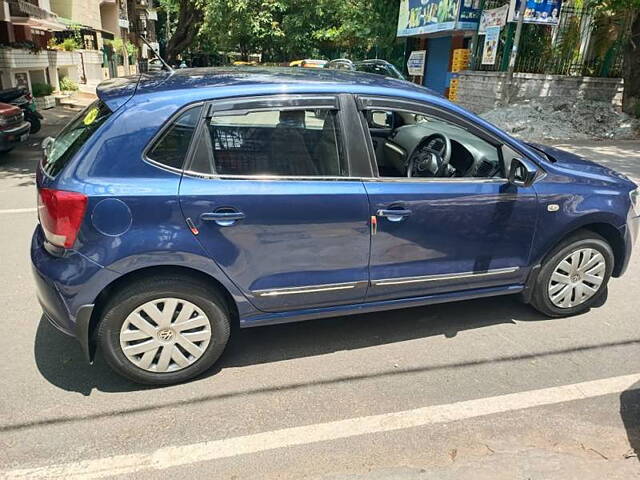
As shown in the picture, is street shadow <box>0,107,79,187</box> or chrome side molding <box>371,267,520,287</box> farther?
street shadow <box>0,107,79,187</box>

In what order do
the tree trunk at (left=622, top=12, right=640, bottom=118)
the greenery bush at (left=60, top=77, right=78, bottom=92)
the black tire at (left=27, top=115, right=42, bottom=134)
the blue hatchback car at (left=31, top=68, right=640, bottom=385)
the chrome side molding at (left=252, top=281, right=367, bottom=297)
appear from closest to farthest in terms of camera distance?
1. the blue hatchback car at (left=31, top=68, right=640, bottom=385)
2. the chrome side molding at (left=252, top=281, right=367, bottom=297)
3. the black tire at (left=27, top=115, right=42, bottom=134)
4. the tree trunk at (left=622, top=12, right=640, bottom=118)
5. the greenery bush at (left=60, top=77, right=78, bottom=92)

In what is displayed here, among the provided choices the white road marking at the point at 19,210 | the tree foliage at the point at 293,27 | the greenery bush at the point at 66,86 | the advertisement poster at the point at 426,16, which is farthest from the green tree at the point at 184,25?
the white road marking at the point at 19,210

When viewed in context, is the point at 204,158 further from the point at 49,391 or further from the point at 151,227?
the point at 49,391

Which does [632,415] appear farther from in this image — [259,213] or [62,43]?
[62,43]

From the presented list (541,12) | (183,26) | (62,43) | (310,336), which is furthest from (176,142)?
(183,26)

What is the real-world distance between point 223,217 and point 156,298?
57cm

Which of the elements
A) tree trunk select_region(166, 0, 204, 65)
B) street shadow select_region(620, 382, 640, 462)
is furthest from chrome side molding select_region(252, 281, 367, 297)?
tree trunk select_region(166, 0, 204, 65)

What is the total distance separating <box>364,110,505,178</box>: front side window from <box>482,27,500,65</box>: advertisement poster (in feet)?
33.1

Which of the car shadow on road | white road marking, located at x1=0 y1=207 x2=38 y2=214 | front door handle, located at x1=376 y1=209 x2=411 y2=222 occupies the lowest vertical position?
white road marking, located at x1=0 y1=207 x2=38 y2=214

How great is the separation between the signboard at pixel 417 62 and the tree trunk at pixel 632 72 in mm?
6836

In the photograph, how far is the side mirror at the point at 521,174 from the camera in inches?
126

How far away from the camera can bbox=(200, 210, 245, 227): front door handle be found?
8.80 feet

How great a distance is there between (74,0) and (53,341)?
109 feet

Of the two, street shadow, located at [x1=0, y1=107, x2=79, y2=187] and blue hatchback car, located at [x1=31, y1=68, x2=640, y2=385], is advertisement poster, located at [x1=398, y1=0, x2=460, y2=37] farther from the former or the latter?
blue hatchback car, located at [x1=31, y1=68, x2=640, y2=385]
